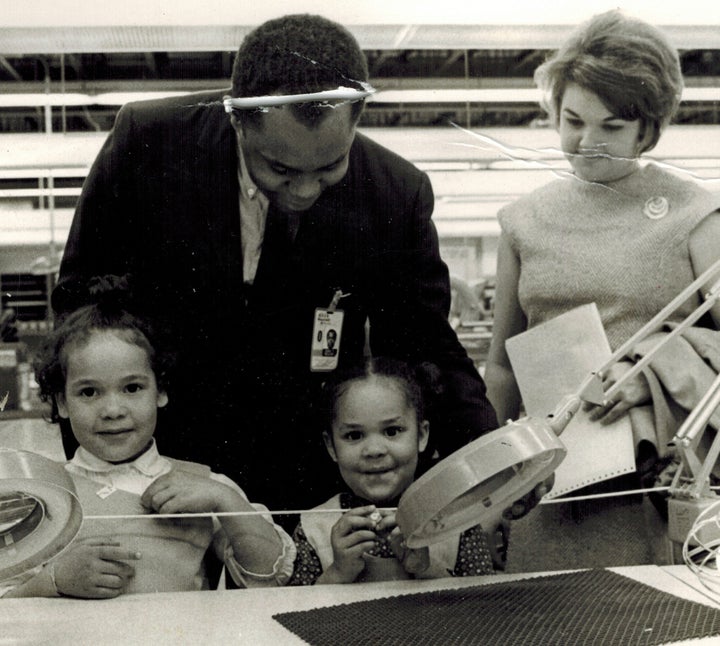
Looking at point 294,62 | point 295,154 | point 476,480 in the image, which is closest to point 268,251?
point 295,154

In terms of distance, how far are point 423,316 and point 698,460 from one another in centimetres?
43

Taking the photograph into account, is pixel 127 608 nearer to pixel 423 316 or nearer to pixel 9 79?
pixel 423 316

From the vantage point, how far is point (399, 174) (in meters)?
1.33

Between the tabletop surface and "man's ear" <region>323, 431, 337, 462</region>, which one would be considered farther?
"man's ear" <region>323, 431, 337, 462</region>

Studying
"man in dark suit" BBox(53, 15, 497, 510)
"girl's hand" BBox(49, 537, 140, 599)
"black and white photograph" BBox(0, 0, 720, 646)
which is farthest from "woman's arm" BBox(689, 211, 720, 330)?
"girl's hand" BBox(49, 537, 140, 599)

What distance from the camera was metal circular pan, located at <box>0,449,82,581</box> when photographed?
100 cm

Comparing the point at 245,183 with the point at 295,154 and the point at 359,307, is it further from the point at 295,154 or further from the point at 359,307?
the point at 359,307

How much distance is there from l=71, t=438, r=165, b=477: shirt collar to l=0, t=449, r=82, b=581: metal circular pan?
17 centimetres

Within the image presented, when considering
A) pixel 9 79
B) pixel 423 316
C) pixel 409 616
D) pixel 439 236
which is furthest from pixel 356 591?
pixel 9 79

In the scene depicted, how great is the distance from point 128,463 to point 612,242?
0.77m

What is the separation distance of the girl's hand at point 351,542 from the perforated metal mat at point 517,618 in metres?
0.08

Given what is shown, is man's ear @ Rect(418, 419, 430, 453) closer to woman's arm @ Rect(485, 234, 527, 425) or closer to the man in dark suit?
the man in dark suit

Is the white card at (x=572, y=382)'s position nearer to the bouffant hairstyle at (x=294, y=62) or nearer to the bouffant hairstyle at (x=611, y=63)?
the bouffant hairstyle at (x=611, y=63)

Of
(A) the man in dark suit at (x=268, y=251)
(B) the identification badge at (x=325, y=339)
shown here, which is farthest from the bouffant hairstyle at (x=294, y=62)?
(B) the identification badge at (x=325, y=339)
